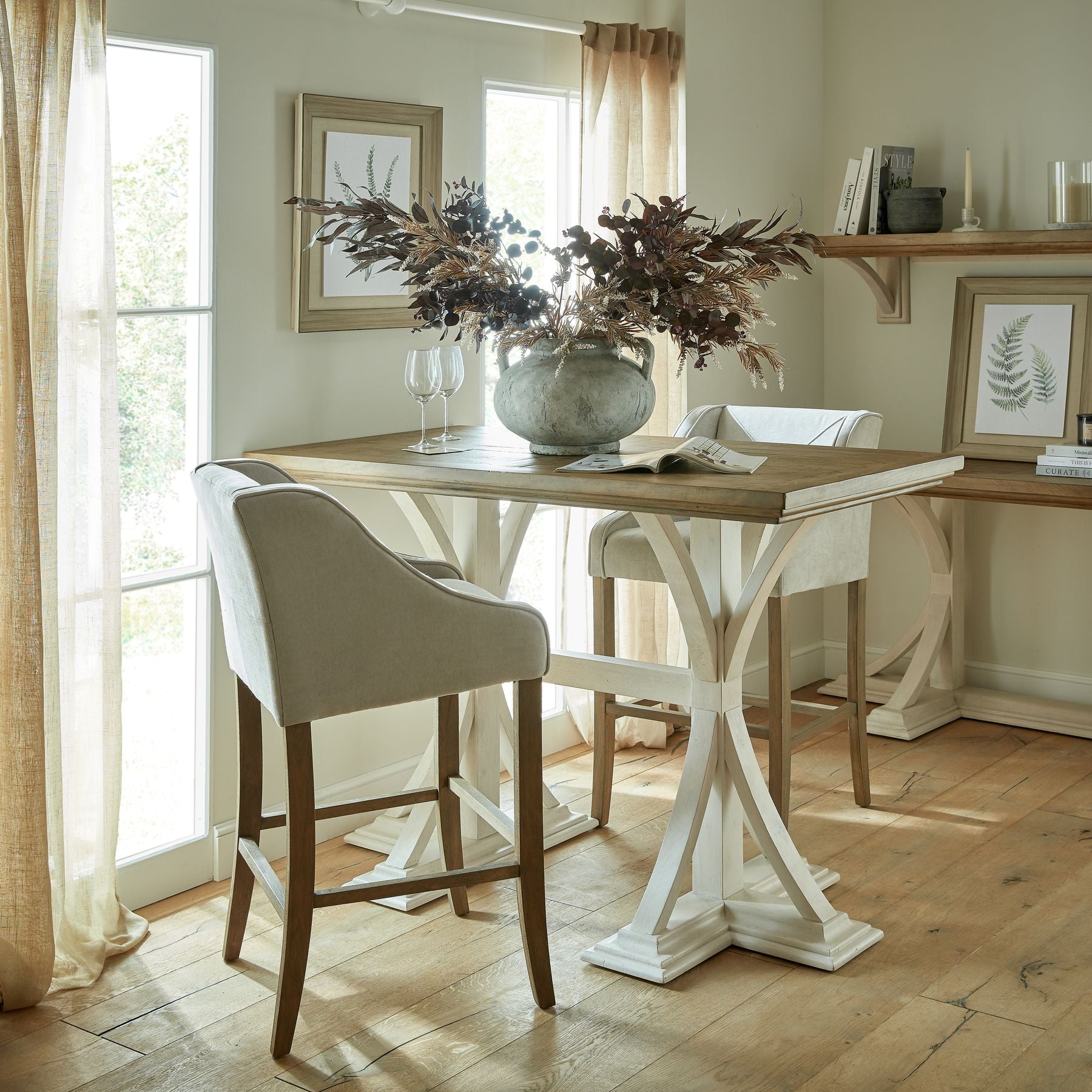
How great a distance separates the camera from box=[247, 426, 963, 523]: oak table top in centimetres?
232

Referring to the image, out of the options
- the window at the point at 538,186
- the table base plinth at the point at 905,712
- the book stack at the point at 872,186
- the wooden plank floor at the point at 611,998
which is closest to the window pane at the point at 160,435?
the wooden plank floor at the point at 611,998

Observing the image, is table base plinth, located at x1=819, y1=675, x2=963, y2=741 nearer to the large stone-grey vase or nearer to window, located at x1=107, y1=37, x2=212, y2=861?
the large stone-grey vase

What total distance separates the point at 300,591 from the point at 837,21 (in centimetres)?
328

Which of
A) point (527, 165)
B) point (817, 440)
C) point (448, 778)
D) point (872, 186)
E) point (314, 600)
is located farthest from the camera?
point (872, 186)

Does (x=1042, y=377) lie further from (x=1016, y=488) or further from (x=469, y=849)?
(x=469, y=849)

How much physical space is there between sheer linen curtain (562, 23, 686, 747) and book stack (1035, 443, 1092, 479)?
3.44ft

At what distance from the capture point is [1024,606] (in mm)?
4418

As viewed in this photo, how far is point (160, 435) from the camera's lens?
299 centimetres

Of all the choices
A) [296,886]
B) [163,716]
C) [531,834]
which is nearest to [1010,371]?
[531,834]

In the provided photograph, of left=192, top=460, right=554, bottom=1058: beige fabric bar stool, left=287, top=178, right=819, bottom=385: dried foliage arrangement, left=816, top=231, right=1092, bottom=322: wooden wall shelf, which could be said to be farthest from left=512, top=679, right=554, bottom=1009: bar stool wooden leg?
left=816, top=231, right=1092, bottom=322: wooden wall shelf

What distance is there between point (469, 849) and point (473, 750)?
0.73ft

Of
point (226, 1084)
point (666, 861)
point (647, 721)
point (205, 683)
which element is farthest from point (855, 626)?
point (226, 1084)

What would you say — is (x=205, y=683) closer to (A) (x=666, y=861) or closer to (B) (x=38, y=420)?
(B) (x=38, y=420)

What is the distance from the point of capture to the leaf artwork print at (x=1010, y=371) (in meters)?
4.27
